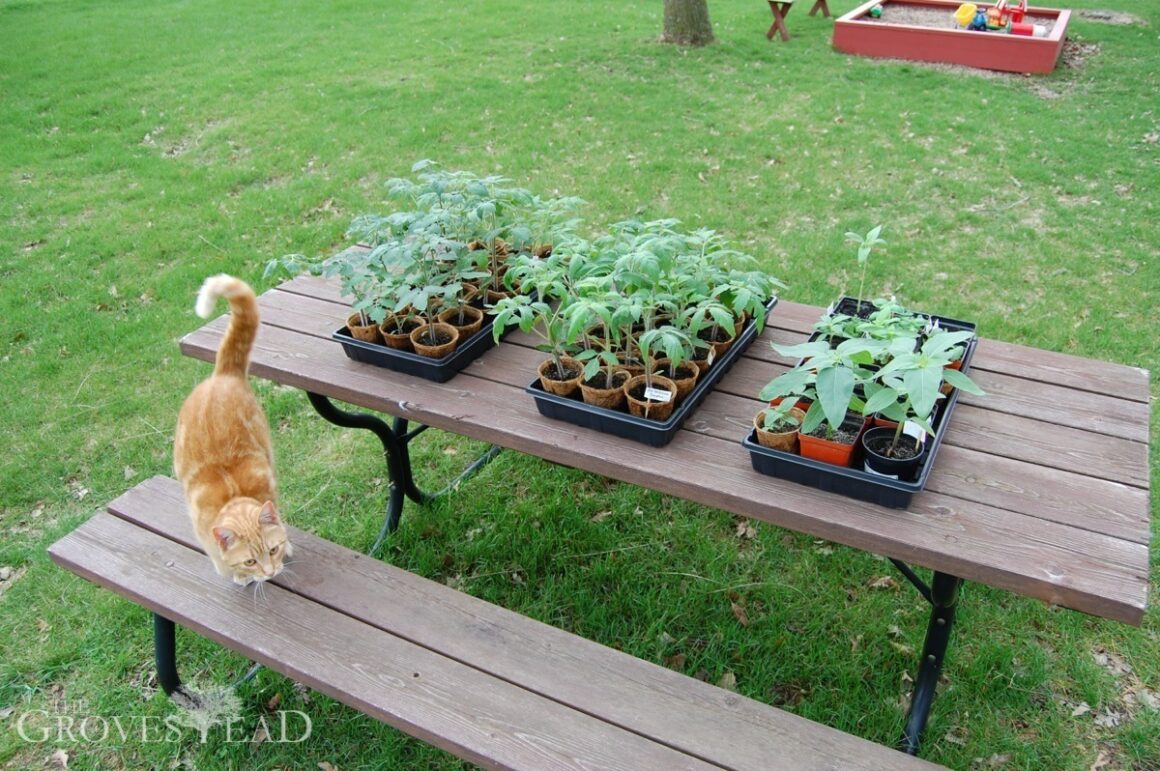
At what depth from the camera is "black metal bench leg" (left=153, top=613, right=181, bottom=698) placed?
2.47 m

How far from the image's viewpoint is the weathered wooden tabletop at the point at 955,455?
1.72 meters

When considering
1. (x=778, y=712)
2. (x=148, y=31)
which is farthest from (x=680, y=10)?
(x=778, y=712)

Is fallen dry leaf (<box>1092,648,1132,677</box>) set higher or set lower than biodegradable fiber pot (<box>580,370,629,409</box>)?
lower

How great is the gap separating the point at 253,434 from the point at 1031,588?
207cm

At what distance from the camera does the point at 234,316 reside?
7.60 ft

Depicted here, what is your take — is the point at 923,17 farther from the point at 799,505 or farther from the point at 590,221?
the point at 799,505

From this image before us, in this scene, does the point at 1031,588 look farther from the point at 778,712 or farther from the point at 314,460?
the point at 314,460

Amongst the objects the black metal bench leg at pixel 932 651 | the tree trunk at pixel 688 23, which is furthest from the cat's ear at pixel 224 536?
the tree trunk at pixel 688 23

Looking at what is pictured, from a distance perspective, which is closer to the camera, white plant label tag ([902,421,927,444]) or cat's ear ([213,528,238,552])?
white plant label tag ([902,421,927,444])

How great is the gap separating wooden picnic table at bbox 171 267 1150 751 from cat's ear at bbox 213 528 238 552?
526mm

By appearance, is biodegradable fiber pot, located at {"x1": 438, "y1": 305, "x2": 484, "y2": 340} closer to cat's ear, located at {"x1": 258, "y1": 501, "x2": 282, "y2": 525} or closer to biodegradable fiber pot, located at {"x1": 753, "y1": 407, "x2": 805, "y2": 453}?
cat's ear, located at {"x1": 258, "y1": 501, "x2": 282, "y2": 525}

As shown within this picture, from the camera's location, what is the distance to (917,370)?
1789 mm

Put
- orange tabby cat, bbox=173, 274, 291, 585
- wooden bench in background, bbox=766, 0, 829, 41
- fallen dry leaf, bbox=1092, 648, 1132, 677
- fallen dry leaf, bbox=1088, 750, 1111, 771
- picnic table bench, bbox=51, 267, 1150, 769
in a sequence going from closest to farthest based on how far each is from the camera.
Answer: picnic table bench, bbox=51, 267, 1150, 769, orange tabby cat, bbox=173, 274, 291, 585, fallen dry leaf, bbox=1088, 750, 1111, 771, fallen dry leaf, bbox=1092, 648, 1132, 677, wooden bench in background, bbox=766, 0, 829, 41

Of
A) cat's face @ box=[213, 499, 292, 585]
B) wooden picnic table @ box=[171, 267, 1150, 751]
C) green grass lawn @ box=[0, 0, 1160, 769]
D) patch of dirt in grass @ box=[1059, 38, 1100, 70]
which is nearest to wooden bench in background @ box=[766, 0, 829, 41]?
green grass lawn @ box=[0, 0, 1160, 769]
